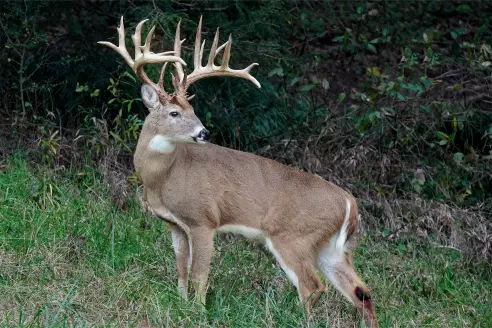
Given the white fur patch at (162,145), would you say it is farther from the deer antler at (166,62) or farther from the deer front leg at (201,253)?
the deer front leg at (201,253)

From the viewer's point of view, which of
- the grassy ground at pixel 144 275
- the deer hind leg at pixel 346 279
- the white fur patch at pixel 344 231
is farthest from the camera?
the white fur patch at pixel 344 231

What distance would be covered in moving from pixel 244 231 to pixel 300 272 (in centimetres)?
51

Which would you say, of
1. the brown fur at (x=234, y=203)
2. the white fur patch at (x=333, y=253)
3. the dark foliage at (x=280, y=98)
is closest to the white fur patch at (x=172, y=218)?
the brown fur at (x=234, y=203)

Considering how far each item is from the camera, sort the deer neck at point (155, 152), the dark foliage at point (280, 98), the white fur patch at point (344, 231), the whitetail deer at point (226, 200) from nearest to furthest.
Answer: the whitetail deer at point (226, 200) → the white fur patch at point (344, 231) → the deer neck at point (155, 152) → the dark foliage at point (280, 98)

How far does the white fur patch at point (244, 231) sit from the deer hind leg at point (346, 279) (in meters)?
0.45

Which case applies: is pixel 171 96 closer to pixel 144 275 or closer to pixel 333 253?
pixel 144 275

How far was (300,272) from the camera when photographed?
6336 mm

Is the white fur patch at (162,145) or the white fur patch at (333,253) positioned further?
the white fur patch at (162,145)

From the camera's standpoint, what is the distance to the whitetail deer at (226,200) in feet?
21.1

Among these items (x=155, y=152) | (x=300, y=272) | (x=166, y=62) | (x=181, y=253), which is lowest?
(x=181, y=253)

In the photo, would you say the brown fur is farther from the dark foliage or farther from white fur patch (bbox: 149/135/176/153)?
the dark foliage

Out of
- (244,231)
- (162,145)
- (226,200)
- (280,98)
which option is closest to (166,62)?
(162,145)

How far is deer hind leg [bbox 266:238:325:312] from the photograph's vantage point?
6312 mm

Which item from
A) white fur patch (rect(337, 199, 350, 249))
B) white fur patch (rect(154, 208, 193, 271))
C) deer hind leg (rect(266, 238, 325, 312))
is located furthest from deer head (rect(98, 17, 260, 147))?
white fur patch (rect(337, 199, 350, 249))
